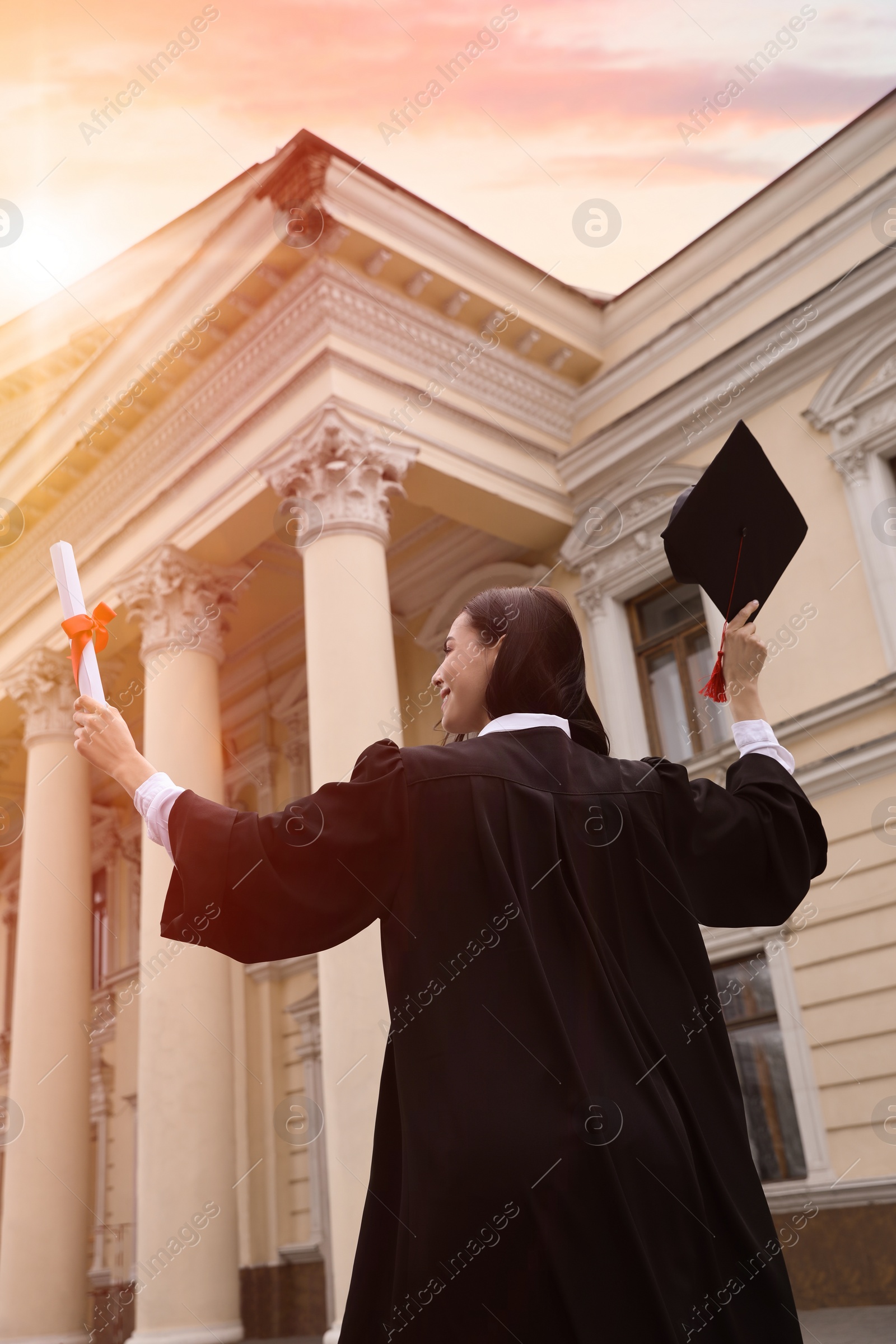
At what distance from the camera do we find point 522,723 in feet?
8.01

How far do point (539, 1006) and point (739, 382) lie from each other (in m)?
10.3

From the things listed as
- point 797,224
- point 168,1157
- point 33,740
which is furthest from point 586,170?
point 168,1157

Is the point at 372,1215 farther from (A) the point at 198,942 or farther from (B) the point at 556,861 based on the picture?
(B) the point at 556,861

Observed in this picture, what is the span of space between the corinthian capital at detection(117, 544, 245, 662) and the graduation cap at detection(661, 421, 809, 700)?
33.4 ft

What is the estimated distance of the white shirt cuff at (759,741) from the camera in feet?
8.37

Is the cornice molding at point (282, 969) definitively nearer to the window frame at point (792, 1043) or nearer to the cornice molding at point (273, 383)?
the cornice molding at point (273, 383)

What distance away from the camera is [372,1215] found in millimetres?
2088

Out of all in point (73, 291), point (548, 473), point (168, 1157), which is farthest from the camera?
point (73, 291)

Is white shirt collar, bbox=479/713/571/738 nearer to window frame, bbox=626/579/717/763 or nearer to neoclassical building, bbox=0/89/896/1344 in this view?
neoclassical building, bbox=0/89/896/1344

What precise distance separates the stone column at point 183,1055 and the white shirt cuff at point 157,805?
286 inches

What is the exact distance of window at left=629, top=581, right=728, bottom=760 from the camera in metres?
11.5

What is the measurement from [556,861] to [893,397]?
30.1ft

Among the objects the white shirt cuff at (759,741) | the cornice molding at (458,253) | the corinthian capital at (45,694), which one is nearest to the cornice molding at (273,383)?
the cornice molding at (458,253)

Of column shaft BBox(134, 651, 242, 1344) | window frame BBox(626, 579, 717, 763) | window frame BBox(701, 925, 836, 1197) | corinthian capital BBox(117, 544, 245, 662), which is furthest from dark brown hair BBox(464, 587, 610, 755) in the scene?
corinthian capital BBox(117, 544, 245, 662)
